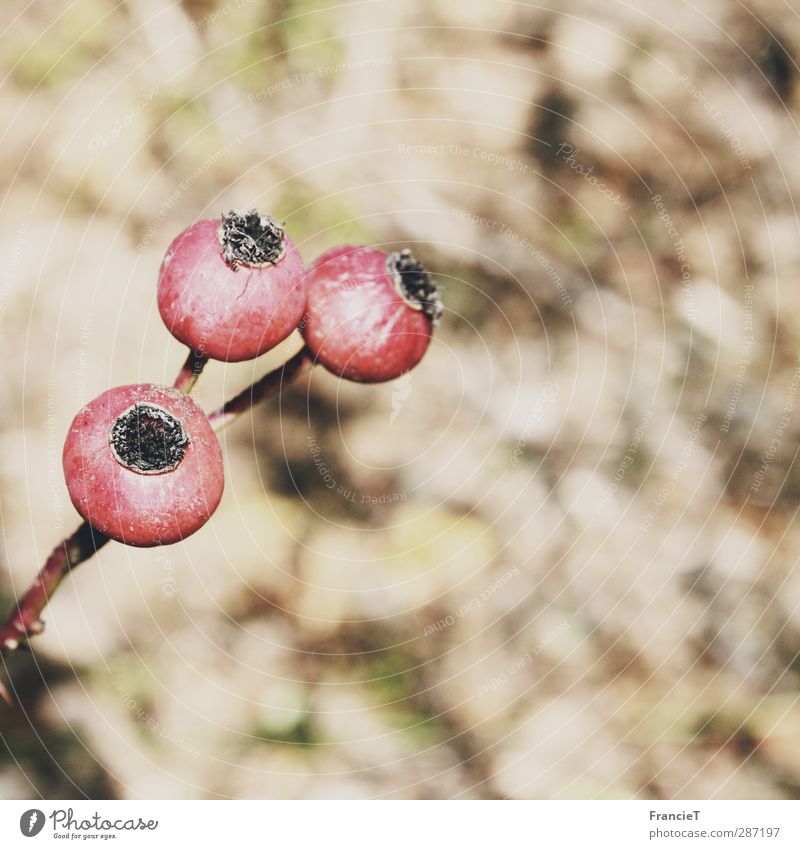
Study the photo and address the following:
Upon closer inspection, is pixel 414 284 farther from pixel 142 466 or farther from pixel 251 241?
pixel 142 466

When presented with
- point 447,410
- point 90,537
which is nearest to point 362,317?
point 90,537

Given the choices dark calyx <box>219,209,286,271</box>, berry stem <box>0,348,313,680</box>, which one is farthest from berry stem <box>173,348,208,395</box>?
dark calyx <box>219,209,286,271</box>

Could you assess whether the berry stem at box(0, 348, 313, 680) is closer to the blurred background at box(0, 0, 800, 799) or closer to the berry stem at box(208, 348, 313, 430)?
the berry stem at box(208, 348, 313, 430)

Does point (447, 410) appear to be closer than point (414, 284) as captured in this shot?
No

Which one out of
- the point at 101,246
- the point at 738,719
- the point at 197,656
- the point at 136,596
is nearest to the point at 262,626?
the point at 197,656

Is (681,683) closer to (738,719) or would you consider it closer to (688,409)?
(738,719)

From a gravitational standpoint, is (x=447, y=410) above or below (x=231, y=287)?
below
